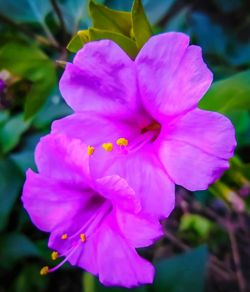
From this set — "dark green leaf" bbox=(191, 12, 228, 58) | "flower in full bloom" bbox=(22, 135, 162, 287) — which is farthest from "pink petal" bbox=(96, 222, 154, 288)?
"dark green leaf" bbox=(191, 12, 228, 58)

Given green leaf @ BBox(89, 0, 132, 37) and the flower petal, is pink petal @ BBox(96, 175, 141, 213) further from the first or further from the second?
green leaf @ BBox(89, 0, 132, 37)

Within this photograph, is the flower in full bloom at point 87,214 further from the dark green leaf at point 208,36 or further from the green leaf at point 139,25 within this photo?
the dark green leaf at point 208,36

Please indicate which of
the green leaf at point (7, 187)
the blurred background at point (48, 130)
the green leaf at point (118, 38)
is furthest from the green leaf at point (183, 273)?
the green leaf at point (118, 38)

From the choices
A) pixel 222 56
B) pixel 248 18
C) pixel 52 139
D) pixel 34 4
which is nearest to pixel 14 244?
pixel 34 4

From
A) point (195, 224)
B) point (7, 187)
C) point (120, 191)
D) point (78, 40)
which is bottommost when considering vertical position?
point (195, 224)

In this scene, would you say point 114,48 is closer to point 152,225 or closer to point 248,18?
point 152,225

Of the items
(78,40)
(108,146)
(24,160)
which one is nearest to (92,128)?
(108,146)

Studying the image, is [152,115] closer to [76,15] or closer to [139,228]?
[139,228]
